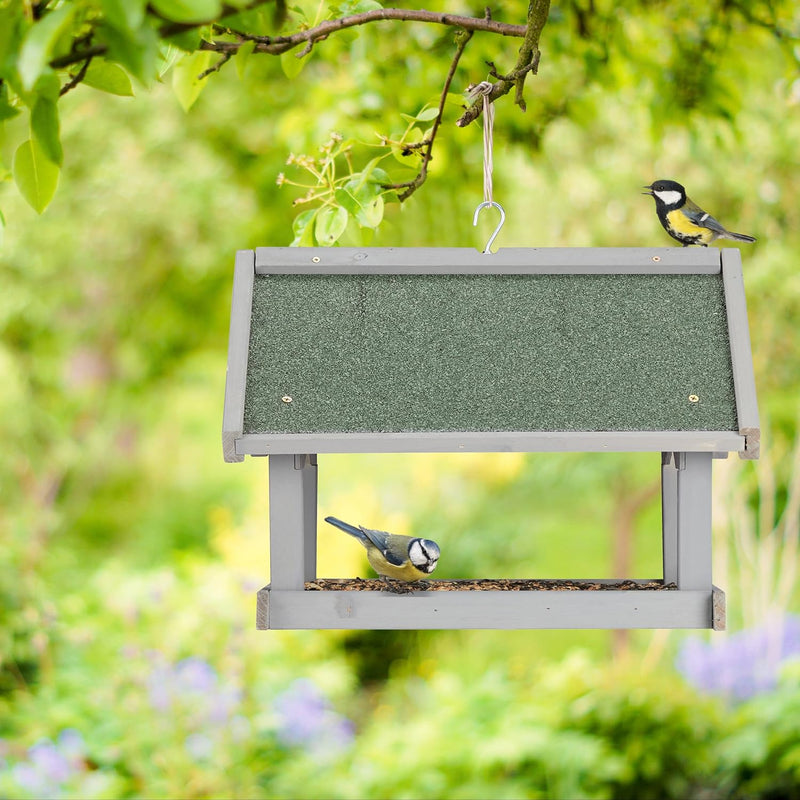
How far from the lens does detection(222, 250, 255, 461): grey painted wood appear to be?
1273mm

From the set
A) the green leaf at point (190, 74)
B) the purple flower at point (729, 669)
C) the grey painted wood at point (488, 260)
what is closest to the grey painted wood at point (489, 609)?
the grey painted wood at point (488, 260)

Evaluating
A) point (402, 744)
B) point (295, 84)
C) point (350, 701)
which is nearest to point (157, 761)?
point (402, 744)

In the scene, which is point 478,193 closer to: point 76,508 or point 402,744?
point 402,744

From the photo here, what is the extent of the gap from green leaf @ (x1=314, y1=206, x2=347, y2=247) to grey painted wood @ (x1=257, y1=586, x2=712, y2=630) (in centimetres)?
56

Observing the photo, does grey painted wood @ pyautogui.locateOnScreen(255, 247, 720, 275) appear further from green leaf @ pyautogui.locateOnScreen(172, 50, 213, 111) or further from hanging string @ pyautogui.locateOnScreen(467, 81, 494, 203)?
green leaf @ pyautogui.locateOnScreen(172, 50, 213, 111)

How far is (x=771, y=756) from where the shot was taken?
3.29m

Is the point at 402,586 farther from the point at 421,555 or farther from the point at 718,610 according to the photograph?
the point at 718,610

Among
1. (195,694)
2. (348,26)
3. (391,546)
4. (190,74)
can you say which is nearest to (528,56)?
(348,26)

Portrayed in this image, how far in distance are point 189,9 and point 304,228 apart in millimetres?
837

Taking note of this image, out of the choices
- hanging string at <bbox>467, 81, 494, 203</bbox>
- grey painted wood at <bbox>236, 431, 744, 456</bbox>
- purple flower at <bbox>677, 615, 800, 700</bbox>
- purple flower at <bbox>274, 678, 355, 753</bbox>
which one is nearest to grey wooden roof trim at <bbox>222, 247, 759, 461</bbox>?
grey painted wood at <bbox>236, 431, 744, 456</bbox>

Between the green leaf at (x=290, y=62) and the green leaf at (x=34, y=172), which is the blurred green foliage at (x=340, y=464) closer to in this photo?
the green leaf at (x=34, y=172)

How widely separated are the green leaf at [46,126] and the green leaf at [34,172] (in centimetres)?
10

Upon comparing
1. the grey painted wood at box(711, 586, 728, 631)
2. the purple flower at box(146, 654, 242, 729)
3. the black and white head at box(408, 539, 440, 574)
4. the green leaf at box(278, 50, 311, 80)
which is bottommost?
A: the purple flower at box(146, 654, 242, 729)

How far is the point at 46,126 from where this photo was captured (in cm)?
98
